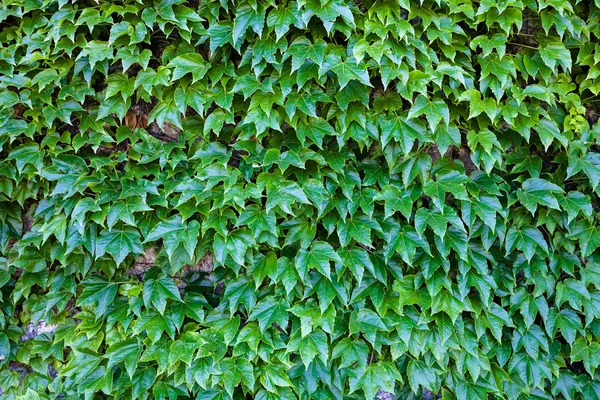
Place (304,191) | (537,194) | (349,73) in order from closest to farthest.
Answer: (349,73) → (304,191) → (537,194)

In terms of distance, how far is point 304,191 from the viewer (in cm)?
227

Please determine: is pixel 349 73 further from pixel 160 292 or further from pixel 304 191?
pixel 160 292

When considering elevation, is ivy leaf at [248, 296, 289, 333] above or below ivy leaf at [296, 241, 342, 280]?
below

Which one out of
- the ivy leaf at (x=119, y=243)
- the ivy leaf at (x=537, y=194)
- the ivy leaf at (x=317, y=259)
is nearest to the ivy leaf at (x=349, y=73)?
the ivy leaf at (x=317, y=259)

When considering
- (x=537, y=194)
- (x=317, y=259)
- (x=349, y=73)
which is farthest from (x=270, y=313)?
(x=537, y=194)

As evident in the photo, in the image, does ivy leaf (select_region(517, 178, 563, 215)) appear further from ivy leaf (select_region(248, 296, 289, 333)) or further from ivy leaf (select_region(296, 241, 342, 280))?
ivy leaf (select_region(248, 296, 289, 333))

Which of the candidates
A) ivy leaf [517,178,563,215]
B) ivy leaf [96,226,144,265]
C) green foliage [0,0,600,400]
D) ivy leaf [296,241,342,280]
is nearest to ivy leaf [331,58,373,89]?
green foliage [0,0,600,400]

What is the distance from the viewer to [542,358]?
8.24ft

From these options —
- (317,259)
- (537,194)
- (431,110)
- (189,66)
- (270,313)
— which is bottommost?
(270,313)

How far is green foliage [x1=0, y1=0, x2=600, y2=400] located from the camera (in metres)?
2.26

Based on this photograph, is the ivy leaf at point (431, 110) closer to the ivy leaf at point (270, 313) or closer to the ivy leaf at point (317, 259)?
the ivy leaf at point (317, 259)

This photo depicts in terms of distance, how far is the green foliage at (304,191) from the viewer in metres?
2.26

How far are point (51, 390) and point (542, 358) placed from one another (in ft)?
8.62

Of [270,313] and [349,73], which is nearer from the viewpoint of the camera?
[349,73]
